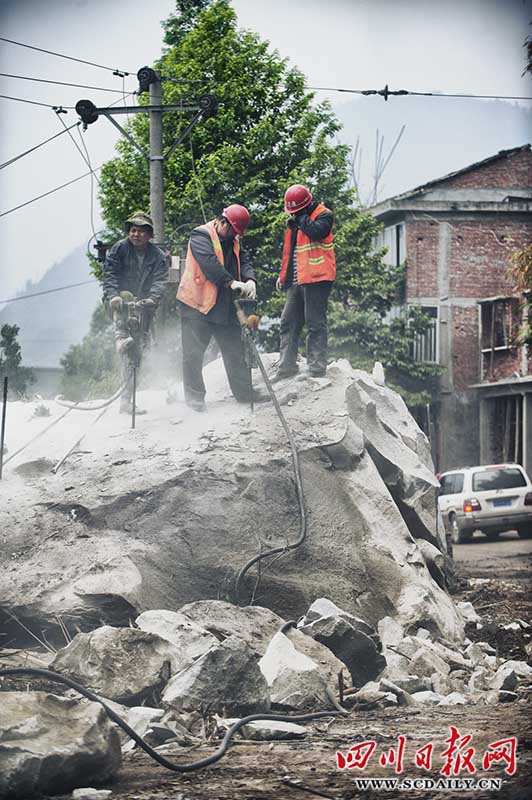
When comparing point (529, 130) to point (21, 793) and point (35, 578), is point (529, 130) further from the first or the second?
point (21, 793)

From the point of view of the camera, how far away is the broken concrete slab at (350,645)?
7.29 metres

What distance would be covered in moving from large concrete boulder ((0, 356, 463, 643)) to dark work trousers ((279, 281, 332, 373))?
102 cm

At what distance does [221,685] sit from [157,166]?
830 centimetres

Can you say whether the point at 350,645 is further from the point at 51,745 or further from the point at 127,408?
the point at 127,408

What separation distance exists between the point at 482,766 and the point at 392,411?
6927mm

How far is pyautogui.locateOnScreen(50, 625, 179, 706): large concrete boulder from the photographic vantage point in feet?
20.9

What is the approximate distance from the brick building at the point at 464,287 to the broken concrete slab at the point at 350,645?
23685 mm

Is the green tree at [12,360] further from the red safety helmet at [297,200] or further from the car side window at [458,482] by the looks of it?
the car side window at [458,482]

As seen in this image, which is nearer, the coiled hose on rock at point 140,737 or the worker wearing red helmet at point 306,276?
the coiled hose on rock at point 140,737

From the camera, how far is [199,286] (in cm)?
978

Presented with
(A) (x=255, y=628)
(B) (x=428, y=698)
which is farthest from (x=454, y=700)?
(A) (x=255, y=628)

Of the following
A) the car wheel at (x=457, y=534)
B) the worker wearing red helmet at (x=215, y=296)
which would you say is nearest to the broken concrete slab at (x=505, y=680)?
the worker wearing red helmet at (x=215, y=296)

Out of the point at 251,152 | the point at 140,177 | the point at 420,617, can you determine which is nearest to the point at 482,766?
the point at 420,617

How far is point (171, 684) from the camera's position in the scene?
6316 mm
